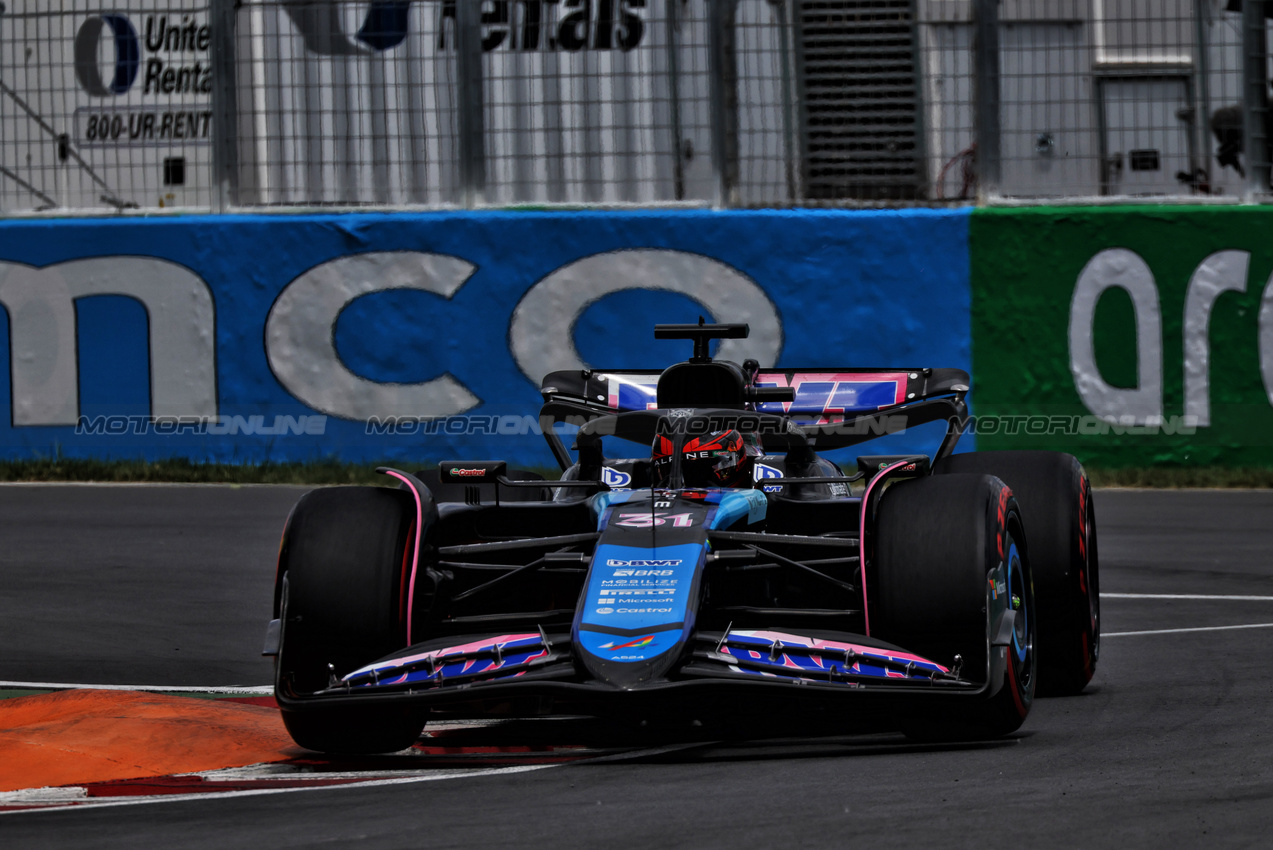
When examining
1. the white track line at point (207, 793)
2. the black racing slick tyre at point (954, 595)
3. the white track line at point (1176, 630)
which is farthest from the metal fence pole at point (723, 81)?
the white track line at point (207, 793)

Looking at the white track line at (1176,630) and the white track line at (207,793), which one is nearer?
the white track line at (207,793)

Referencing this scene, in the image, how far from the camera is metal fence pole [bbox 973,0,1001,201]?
14.0 m

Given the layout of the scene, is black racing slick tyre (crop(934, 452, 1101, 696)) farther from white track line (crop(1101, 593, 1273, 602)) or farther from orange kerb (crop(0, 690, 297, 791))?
orange kerb (crop(0, 690, 297, 791))

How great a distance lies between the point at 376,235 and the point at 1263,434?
6.84 m

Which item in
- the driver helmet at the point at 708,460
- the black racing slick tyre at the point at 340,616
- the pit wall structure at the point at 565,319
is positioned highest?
the pit wall structure at the point at 565,319

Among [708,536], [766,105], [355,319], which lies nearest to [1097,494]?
[766,105]

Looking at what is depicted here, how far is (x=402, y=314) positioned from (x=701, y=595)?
896 cm

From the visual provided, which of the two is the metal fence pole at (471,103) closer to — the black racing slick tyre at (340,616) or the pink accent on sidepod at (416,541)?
the pink accent on sidepod at (416,541)

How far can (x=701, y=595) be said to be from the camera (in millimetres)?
6062

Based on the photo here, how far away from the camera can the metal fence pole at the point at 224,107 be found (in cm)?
1491

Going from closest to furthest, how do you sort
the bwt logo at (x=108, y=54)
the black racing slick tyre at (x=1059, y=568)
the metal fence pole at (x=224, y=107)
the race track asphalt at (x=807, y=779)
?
1. the race track asphalt at (x=807, y=779)
2. the black racing slick tyre at (x=1059, y=568)
3. the metal fence pole at (x=224, y=107)
4. the bwt logo at (x=108, y=54)

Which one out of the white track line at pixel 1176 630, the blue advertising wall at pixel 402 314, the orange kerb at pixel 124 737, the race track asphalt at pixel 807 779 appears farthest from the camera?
the blue advertising wall at pixel 402 314

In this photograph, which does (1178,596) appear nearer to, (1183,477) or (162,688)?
(1183,477)

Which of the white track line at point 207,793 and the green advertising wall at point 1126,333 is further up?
the green advertising wall at point 1126,333
